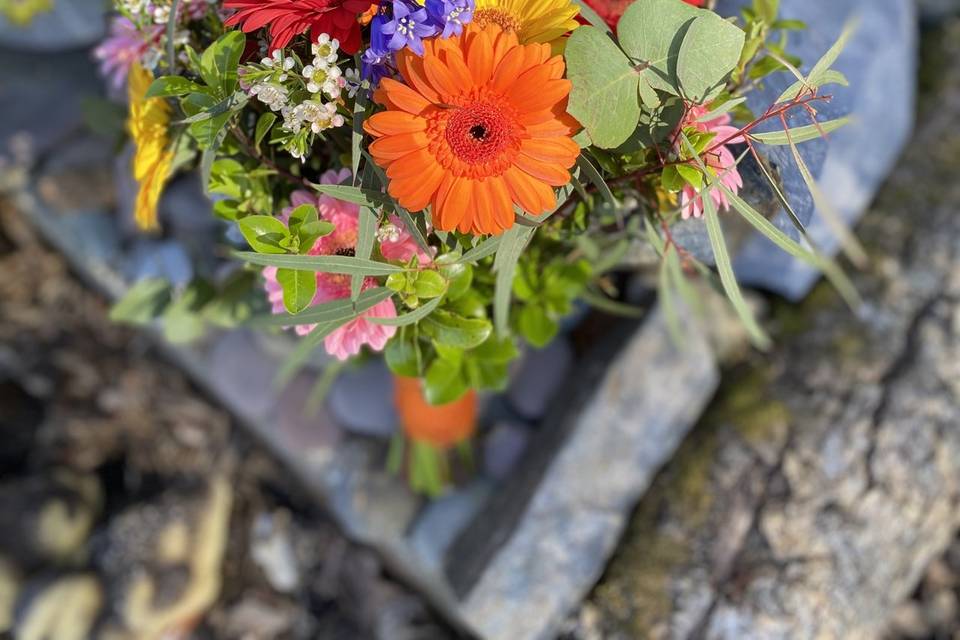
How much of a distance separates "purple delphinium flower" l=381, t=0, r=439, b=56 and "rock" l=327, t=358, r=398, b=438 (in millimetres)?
715

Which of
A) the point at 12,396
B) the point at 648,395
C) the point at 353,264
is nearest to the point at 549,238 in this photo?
the point at 353,264

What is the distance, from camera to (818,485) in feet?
3.15

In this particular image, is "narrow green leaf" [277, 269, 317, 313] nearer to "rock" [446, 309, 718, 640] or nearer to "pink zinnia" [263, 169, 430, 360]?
"pink zinnia" [263, 169, 430, 360]

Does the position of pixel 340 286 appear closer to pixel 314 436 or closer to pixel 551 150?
pixel 551 150

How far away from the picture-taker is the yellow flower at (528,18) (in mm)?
495

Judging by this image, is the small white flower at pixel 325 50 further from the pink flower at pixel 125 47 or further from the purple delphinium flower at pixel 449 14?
the pink flower at pixel 125 47

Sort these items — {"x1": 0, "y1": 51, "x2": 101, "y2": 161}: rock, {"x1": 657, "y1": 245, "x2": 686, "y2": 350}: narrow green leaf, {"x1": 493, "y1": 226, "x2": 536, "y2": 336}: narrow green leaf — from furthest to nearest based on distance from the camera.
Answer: {"x1": 0, "y1": 51, "x2": 101, "y2": 161}: rock < {"x1": 657, "y1": 245, "x2": 686, "y2": 350}: narrow green leaf < {"x1": 493, "y1": 226, "x2": 536, "y2": 336}: narrow green leaf

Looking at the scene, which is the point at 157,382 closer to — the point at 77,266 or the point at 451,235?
the point at 77,266

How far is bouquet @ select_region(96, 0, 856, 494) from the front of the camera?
47 centimetres

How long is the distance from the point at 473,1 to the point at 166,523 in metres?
1.05

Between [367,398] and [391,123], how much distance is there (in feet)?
2.45

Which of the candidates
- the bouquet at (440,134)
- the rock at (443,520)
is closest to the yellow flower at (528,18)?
the bouquet at (440,134)

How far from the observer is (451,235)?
1.89 feet

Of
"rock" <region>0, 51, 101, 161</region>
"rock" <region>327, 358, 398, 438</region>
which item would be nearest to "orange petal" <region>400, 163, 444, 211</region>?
"rock" <region>327, 358, 398, 438</region>
